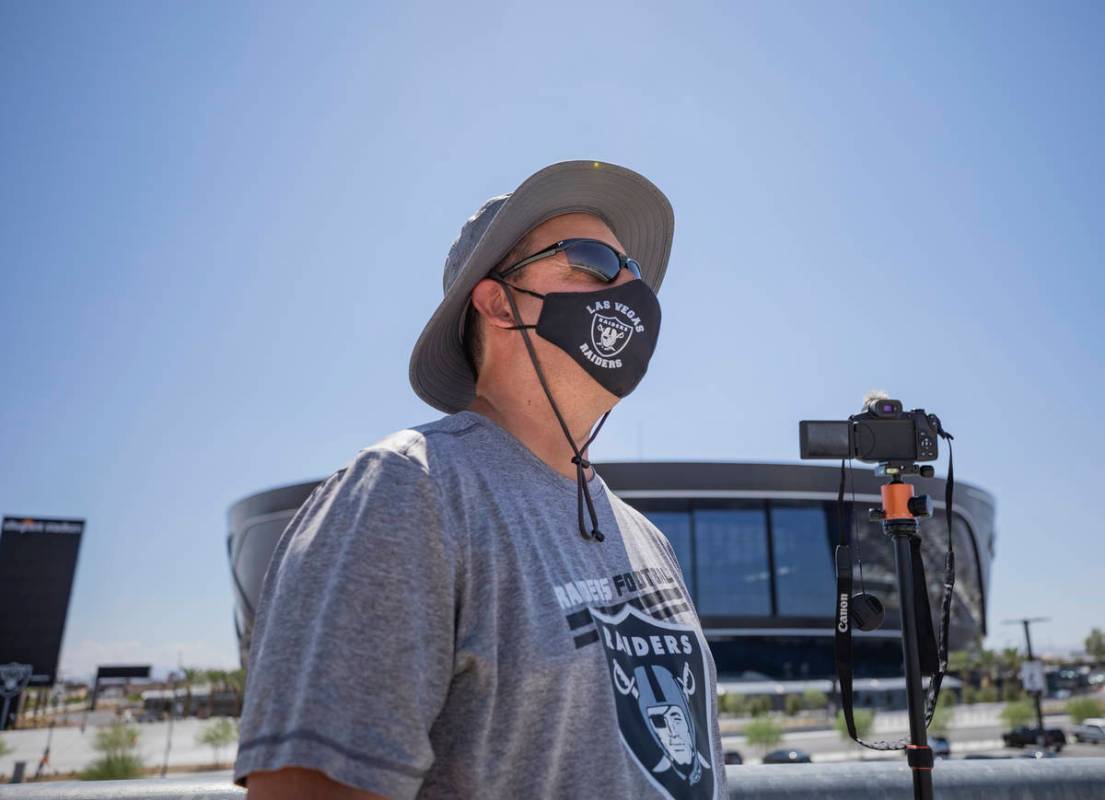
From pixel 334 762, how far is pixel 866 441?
276cm

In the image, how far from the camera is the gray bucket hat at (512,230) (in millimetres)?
1711

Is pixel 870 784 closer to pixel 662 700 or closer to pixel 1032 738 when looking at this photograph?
pixel 662 700

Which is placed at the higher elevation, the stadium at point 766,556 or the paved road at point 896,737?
the stadium at point 766,556

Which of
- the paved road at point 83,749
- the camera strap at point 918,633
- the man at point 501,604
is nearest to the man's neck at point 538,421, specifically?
the man at point 501,604

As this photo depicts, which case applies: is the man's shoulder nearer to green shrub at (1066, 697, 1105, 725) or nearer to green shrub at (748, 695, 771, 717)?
green shrub at (748, 695, 771, 717)

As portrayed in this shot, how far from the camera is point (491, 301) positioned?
5.71 ft

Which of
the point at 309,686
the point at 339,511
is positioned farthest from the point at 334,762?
the point at 339,511

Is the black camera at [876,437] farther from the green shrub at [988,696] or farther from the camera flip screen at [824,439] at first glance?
the green shrub at [988,696]

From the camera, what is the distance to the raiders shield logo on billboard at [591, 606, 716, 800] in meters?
1.16

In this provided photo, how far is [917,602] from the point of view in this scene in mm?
2811

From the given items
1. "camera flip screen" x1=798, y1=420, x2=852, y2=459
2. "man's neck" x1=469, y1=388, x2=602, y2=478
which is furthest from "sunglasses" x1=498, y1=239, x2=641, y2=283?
"camera flip screen" x1=798, y1=420, x2=852, y2=459

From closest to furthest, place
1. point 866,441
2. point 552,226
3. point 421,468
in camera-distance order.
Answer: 1. point 421,468
2. point 552,226
3. point 866,441

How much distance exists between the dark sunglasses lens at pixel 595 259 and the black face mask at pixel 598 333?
0.05m

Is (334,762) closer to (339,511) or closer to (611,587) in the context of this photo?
(339,511)
